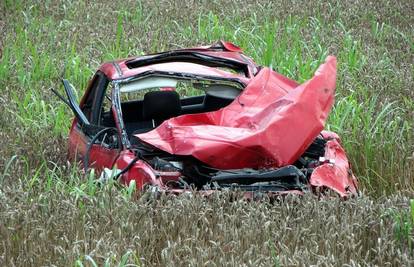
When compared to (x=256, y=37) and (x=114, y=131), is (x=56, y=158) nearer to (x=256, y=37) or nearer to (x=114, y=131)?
(x=114, y=131)

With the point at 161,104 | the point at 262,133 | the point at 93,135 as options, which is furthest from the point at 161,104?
the point at 262,133

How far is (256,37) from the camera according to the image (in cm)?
1345

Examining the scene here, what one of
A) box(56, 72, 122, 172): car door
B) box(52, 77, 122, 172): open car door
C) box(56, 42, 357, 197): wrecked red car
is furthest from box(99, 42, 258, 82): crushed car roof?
box(52, 77, 122, 172): open car door

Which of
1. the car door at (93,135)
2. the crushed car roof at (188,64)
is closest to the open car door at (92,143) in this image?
the car door at (93,135)

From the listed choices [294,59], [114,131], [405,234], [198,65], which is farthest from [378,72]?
[405,234]

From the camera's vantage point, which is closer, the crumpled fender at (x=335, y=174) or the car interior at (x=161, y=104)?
the crumpled fender at (x=335, y=174)

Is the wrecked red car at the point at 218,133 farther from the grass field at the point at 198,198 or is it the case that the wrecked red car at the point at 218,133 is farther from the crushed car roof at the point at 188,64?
the grass field at the point at 198,198

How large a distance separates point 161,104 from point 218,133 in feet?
3.91

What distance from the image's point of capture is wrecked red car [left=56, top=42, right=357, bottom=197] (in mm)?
7383

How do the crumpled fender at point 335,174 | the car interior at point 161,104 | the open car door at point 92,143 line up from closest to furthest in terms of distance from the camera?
the crumpled fender at point 335,174, the open car door at point 92,143, the car interior at point 161,104

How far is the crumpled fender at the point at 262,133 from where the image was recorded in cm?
743

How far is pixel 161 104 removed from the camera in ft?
Result: 28.4

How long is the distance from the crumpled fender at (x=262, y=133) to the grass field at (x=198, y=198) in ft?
1.65

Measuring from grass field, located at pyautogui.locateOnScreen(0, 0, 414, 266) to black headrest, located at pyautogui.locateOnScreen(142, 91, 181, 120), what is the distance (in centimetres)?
84
